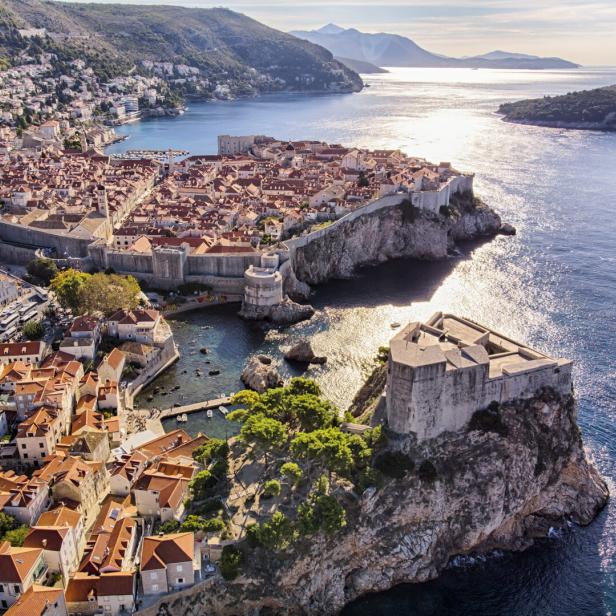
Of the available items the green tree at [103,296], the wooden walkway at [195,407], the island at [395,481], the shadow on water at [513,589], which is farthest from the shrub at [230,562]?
the green tree at [103,296]

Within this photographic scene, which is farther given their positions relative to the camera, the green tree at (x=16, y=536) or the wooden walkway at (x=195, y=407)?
the wooden walkway at (x=195, y=407)

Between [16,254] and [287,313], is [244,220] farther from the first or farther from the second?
[16,254]

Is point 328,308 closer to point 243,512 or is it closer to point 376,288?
point 376,288

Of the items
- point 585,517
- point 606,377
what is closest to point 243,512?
point 585,517

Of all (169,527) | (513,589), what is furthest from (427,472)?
(169,527)

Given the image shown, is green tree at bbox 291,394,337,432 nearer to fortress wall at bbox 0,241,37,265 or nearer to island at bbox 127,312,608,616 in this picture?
island at bbox 127,312,608,616

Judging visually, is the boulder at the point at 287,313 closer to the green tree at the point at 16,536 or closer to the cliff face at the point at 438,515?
the cliff face at the point at 438,515

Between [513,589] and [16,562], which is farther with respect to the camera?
[513,589]

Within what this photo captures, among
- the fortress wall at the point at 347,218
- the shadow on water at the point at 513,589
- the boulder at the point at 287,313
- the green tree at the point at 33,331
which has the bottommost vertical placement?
the shadow on water at the point at 513,589
